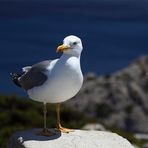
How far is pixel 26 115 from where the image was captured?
15.3 metres

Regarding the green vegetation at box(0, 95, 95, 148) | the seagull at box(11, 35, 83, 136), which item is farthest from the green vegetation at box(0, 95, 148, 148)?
the seagull at box(11, 35, 83, 136)

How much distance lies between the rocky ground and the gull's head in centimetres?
1951

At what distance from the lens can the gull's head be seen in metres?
5.19

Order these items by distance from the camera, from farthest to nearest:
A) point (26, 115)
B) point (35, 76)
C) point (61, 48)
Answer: point (26, 115)
point (35, 76)
point (61, 48)

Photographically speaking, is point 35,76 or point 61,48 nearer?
point 61,48

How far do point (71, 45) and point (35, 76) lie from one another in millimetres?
401

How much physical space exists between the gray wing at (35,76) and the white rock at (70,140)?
0.41 meters

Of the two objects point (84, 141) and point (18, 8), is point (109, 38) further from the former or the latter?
point (84, 141)

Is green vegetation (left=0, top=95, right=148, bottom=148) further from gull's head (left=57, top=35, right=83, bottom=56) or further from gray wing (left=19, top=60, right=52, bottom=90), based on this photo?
gull's head (left=57, top=35, right=83, bottom=56)

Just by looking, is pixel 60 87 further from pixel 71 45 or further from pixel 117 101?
pixel 117 101

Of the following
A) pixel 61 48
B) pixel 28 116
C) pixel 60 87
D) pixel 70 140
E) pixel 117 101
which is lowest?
pixel 117 101

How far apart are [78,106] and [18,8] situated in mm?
4129

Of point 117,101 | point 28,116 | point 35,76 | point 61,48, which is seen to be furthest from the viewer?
point 117,101

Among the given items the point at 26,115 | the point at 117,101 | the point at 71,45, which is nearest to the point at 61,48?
the point at 71,45
